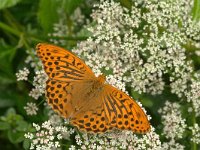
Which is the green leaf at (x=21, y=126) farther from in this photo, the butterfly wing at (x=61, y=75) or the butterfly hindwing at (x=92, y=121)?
the butterfly hindwing at (x=92, y=121)

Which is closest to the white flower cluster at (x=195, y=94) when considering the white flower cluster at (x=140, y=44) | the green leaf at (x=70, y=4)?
the white flower cluster at (x=140, y=44)

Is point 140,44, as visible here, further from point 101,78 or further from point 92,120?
point 92,120

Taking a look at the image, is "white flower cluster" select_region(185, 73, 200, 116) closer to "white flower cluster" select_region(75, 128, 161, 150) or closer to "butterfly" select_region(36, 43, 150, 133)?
"white flower cluster" select_region(75, 128, 161, 150)

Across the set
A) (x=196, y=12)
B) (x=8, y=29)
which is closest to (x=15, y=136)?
(x=8, y=29)

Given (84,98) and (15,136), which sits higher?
(84,98)

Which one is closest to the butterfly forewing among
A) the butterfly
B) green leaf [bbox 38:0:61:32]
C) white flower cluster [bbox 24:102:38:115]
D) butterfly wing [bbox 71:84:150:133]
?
the butterfly

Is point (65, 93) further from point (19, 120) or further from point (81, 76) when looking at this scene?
point (19, 120)
